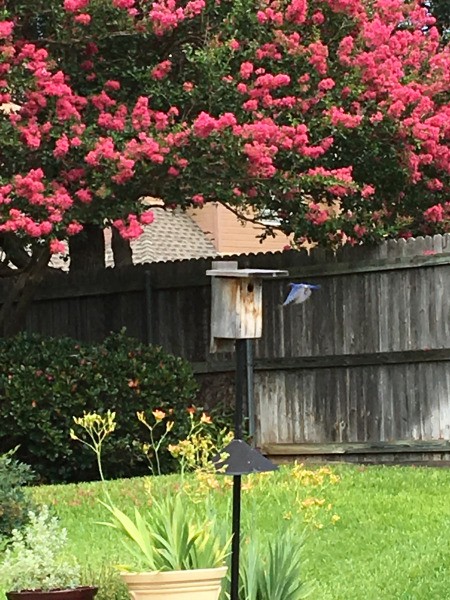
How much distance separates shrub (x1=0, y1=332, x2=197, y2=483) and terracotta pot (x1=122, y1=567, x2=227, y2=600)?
698 cm

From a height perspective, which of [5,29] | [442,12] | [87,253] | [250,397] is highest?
[442,12]

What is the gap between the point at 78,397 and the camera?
1312 cm

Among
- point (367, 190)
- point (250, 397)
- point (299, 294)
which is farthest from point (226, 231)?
point (299, 294)

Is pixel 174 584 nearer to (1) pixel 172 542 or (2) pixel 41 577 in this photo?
(1) pixel 172 542

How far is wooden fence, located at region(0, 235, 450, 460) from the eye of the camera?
13352mm

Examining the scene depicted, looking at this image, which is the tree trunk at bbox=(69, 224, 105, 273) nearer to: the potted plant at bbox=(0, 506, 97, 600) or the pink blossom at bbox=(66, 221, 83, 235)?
the pink blossom at bbox=(66, 221, 83, 235)

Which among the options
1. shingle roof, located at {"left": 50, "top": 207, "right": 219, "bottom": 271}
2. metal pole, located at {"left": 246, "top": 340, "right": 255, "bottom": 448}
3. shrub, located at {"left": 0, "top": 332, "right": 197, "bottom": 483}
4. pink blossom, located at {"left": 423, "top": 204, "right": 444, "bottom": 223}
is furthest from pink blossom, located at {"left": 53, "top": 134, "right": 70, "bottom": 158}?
shingle roof, located at {"left": 50, "top": 207, "right": 219, "bottom": 271}

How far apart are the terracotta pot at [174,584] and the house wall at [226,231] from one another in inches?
774

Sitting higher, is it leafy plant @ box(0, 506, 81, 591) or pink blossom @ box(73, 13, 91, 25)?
pink blossom @ box(73, 13, 91, 25)

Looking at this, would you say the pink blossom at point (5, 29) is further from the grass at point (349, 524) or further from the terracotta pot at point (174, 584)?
the terracotta pot at point (174, 584)

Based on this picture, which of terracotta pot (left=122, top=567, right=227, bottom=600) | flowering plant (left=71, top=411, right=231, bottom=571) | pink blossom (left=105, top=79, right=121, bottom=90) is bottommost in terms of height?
terracotta pot (left=122, top=567, right=227, bottom=600)

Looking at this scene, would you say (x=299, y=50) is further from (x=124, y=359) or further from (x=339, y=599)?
(x=339, y=599)

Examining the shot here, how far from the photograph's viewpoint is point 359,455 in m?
13.8

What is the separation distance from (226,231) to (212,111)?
1284cm
